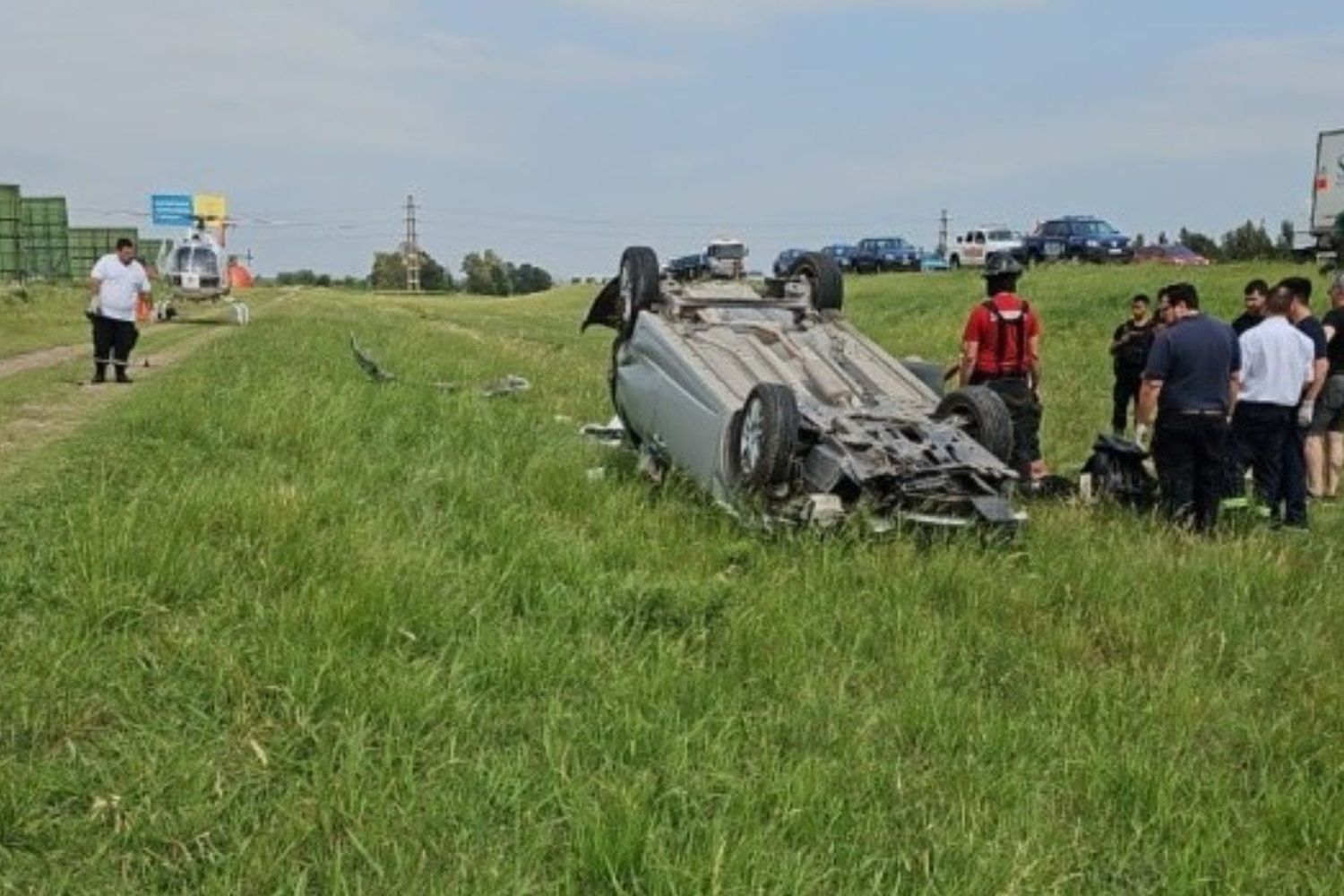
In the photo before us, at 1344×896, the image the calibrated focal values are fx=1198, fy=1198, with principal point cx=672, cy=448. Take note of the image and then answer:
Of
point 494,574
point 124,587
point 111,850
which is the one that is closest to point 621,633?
point 494,574

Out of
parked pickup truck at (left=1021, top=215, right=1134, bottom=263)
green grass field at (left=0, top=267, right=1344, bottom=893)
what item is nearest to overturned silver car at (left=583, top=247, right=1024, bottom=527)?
green grass field at (left=0, top=267, right=1344, bottom=893)

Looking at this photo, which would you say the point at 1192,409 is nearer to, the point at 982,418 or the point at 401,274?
the point at 982,418

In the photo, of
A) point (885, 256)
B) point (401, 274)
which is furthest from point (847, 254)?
point (401, 274)

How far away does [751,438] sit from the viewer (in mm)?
6250

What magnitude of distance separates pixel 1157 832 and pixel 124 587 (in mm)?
3294

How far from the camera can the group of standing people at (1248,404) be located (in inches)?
280

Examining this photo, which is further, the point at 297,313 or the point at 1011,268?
the point at 297,313

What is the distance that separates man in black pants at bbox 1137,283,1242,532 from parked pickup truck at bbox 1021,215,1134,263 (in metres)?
32.1

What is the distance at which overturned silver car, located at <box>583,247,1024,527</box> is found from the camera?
5992mm

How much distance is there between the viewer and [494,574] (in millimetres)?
4797

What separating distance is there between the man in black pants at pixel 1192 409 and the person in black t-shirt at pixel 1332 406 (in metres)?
1.93

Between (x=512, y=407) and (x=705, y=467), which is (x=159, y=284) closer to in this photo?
(x=512, y=407)

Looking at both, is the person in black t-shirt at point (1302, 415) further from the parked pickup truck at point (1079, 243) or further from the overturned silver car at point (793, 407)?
the parked pickup truck at point (1079, 243)

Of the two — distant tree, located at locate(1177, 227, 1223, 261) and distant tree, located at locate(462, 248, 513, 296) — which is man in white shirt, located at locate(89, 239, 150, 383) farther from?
distant tree, located at locate(462, 248, 513, 296)
